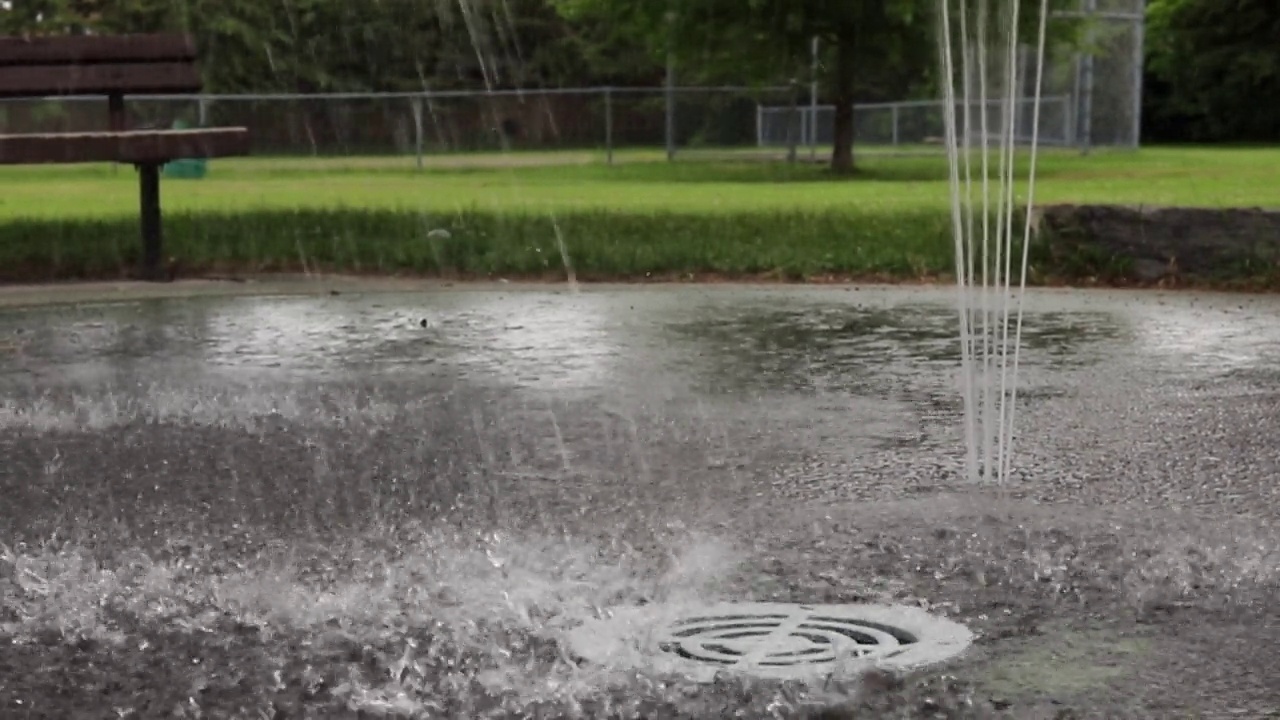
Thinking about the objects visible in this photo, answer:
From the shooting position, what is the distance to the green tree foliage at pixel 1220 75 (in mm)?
43469

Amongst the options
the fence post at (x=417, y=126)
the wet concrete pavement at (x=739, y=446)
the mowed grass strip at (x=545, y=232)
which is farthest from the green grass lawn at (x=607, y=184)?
the wet concrete pavement at (x=739, y=446)

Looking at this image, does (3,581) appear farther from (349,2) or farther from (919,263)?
(349,2)

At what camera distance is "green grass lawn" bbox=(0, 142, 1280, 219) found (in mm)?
16812

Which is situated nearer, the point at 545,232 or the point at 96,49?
the point at 96,49

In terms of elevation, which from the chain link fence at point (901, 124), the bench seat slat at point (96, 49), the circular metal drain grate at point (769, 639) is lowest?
the circular metal drain grate at point (769, 639)

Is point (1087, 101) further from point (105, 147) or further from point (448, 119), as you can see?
point (105, 147)

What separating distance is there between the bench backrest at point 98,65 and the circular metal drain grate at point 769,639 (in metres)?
8.56

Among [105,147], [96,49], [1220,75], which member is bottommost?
[105,147]

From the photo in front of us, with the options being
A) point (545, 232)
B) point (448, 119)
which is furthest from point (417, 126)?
point (545, 232)

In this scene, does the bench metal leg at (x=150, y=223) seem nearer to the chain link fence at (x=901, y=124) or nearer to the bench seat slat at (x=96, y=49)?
the bench seat slat at (x=96, y=49)

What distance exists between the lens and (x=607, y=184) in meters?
23.0

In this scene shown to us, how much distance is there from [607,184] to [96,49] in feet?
39.1

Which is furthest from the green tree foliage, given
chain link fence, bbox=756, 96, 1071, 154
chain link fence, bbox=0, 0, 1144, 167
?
chain link fence, bbox=756, 96, 1071, 154

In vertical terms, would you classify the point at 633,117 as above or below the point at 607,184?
above
